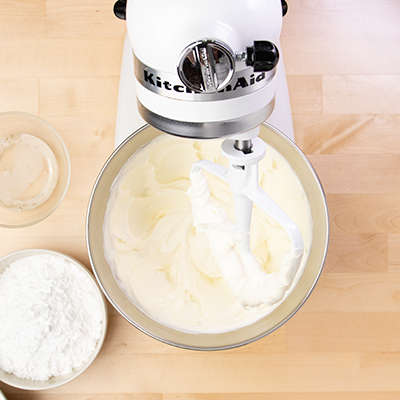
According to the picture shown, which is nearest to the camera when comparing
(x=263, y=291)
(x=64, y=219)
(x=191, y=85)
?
(x=191, y=85)

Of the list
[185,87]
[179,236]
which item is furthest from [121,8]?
[179,236]

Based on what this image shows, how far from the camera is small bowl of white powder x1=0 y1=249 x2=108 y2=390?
683mm

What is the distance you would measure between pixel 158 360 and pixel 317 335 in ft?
1.00

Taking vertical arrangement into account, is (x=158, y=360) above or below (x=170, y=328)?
below

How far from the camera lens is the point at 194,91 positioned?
30 centimetres

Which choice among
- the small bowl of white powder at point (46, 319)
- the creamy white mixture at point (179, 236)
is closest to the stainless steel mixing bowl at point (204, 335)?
the creamy white mixture at point (179, 236)

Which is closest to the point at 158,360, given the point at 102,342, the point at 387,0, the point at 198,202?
the point at 102,342

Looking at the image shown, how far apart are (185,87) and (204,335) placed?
1.36 ft

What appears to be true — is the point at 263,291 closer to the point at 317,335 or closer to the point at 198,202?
the point at 198,202

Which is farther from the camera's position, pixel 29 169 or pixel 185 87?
pixel 29 169

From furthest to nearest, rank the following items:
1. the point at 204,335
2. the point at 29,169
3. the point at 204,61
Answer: the point at 29,169 < the point at 204,335 < the point at 204,61

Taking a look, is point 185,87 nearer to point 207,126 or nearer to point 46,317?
point 207,126

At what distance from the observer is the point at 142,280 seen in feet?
2.08

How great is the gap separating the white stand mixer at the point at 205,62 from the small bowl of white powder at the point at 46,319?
46cm
